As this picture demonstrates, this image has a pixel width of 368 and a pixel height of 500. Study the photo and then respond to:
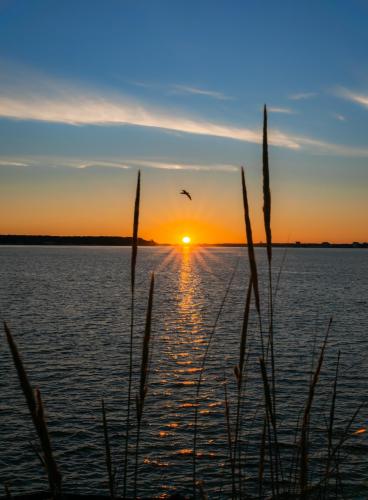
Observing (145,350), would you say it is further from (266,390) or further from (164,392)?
(164,392)

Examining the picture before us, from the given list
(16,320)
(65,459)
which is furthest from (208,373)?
(16,320)

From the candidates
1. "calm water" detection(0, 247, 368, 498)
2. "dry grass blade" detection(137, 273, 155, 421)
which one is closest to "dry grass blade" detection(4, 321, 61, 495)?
"dry grass blade" detection(137, 273, 155, 421)

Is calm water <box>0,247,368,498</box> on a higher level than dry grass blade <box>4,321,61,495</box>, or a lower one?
lower

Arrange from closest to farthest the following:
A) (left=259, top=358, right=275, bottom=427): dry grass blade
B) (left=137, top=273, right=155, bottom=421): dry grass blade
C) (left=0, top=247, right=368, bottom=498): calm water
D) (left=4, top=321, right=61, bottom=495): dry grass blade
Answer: (left=4, top=321, right=61, bottom=495): dry grass blade → (left=137, top=273, right=155, bottom=421): dry grass blade → (left=259, top=358, right=275, bottom=427): dry grass blade → (left=0, top=247, right=368, bottom=498): calm water

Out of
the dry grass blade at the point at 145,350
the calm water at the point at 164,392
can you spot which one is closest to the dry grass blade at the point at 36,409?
the dry grass blade at the point at 145,350

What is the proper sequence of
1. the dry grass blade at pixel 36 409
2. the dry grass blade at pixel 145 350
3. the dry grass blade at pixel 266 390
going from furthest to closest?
the dry grass blade at pixel 266 390 → the dry grass blade at pixel 145 350 → the dry grass blade at pixel 36 409

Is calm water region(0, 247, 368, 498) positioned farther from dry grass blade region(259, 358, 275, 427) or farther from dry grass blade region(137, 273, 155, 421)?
dry grass blade region(259, 358, 275, 427)

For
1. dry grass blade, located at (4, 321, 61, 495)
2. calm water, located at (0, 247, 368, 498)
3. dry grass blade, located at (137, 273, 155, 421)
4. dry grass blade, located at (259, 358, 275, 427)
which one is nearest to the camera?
dry grass blade, located at (4, 321, 61, 495)

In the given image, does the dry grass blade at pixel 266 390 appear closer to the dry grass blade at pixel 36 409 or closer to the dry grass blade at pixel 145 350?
the dry grass blade at pixel 145 350

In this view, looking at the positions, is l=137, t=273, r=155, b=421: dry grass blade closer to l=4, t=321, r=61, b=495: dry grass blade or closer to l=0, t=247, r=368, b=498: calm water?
l=0, t=247, r=368, b=498: calm water

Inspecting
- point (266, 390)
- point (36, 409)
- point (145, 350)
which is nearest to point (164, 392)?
A: point (266, 390)

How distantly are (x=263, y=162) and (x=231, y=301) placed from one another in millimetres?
73664

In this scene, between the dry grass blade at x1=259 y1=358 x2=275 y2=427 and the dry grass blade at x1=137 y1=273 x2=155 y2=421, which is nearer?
the dry grass blade at x1=137 y1=273 x2=155 y2=421

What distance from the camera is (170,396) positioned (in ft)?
82.0
